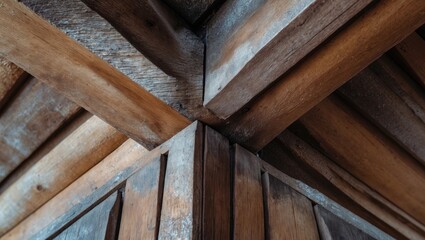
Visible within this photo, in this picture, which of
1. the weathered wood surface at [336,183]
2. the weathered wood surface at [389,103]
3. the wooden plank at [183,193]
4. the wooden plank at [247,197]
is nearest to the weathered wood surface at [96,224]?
the wooden plank at [183,193]

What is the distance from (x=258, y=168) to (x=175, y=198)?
0.79 feet

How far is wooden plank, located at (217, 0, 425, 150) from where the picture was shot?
0.68m

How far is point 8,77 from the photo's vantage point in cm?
123

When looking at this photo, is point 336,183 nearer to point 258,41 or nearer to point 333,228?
point 333,228

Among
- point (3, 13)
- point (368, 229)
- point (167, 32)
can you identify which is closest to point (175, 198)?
point (167, 32)

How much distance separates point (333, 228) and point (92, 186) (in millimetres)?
735

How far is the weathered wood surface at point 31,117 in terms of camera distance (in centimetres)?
125

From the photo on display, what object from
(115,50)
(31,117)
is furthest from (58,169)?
(115,50)

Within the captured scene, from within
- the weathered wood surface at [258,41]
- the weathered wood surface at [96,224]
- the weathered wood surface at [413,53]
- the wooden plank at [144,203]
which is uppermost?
the weathered wood surface at [413,53]

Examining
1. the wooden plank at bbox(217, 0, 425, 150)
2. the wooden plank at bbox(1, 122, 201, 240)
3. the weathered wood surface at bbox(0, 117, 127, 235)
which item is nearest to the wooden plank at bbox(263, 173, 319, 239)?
the wooden plank at bbox(217, 0, 425, 150)

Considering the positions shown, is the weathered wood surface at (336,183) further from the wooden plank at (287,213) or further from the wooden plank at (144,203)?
the wooden plank at (144,203)

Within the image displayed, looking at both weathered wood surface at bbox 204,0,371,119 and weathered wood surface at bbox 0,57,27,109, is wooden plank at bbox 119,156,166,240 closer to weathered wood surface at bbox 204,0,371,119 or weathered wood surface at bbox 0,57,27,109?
weathered wood surface at bbox 204,0,371,119

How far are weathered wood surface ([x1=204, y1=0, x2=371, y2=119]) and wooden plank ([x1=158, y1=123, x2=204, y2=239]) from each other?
4.4 inches

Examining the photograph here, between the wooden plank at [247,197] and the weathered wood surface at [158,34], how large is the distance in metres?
0.21
